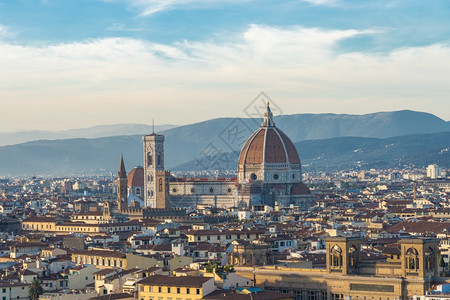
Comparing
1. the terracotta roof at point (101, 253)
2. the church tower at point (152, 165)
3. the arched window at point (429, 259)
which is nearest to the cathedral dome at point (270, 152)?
the church tower at point (152, 165)

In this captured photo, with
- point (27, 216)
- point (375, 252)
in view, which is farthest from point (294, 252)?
point (27, 216)

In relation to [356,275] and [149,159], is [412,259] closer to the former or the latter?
[356,275]

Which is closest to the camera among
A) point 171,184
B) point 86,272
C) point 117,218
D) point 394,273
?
point 394,273

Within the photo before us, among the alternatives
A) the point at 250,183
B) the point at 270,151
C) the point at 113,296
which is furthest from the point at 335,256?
the point at 270,151

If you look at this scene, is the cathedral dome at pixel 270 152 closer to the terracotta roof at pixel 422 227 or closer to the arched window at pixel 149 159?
the arched window at pixel 149 159

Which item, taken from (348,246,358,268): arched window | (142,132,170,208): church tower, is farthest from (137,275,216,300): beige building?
(142,132,170,208): church tower

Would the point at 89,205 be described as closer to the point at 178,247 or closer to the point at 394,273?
the point at 178,247
